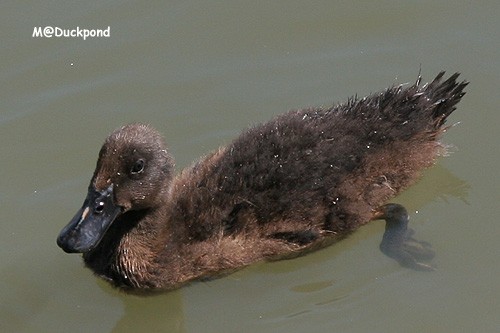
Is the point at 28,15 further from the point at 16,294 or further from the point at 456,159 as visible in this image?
the point at 456,159

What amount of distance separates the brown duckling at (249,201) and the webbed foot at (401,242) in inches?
0.5

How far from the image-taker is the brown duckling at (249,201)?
29.2 feet

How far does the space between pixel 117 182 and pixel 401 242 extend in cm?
234

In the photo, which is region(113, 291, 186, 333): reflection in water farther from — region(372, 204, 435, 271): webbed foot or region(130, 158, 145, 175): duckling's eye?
region(372, 204, 435, 271): webbed foot

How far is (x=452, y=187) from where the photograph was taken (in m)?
9.84

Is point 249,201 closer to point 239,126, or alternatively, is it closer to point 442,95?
point 239,126

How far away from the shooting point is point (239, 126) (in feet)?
34.6

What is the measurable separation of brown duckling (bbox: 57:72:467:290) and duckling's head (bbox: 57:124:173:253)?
0.01 m

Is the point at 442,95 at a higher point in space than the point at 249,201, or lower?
higher

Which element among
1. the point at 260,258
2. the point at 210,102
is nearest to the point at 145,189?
the point at 260,258

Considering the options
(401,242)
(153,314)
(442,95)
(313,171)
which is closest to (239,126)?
(313,171)

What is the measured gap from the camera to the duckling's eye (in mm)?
8656

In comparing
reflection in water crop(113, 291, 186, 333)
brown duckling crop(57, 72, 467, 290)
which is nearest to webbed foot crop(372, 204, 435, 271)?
brown duckling crop(57, 72, 467, 290)

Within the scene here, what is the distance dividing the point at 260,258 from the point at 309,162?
34.3 inches
